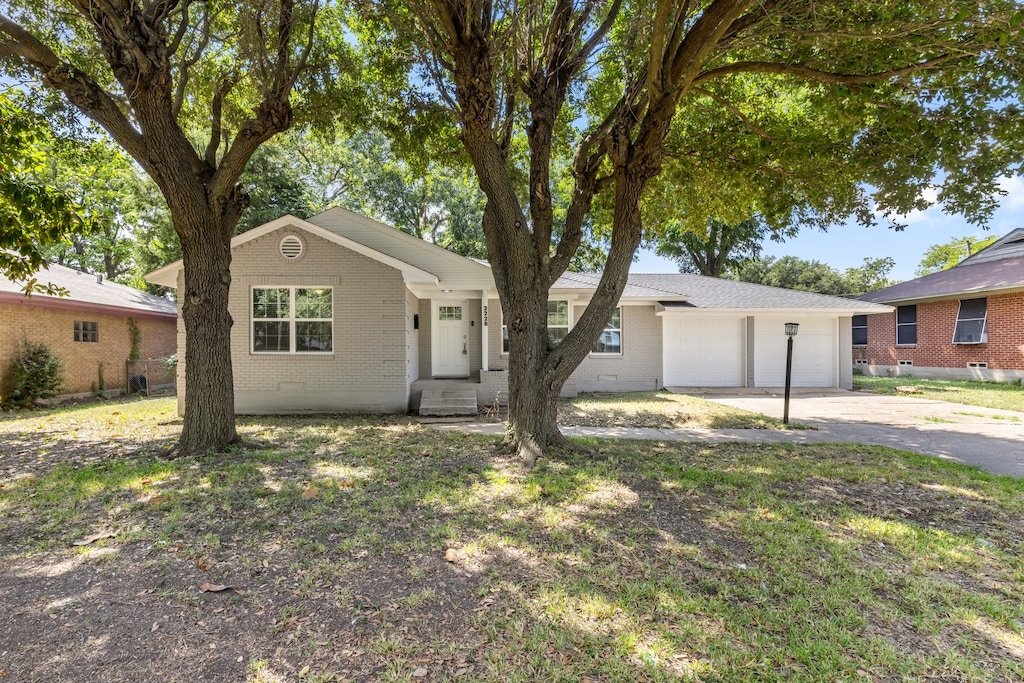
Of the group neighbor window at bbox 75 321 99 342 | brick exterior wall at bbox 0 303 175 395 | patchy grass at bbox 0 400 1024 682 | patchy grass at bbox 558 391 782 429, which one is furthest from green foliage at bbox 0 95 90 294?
patchy grass at bbox 558 391 782 429

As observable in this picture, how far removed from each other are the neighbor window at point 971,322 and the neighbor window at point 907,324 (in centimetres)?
172

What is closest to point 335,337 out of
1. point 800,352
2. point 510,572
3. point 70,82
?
point 70,82

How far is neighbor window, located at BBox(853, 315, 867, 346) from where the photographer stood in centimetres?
2123

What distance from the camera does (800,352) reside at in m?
15.3

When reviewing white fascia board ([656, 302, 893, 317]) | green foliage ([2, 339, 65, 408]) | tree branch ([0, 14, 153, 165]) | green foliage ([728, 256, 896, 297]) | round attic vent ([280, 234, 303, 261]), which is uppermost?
green foliage ([728, 256, 896, 297])

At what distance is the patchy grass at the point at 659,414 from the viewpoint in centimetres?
916

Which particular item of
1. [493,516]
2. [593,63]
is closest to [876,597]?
[493,516]

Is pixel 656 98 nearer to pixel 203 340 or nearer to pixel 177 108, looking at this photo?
pixel 203 340

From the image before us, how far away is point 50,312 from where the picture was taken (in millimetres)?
12820

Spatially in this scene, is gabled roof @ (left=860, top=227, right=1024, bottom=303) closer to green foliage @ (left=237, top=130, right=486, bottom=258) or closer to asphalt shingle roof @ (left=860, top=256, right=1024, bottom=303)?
asphalt shingle roof @ (left=860, top=256, right=1024, bottom=303)

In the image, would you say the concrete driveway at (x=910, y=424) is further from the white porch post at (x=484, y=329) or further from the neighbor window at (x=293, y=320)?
the neighbor window at (x=293, y=320)

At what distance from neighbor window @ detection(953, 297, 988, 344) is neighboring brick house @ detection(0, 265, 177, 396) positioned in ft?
90.0

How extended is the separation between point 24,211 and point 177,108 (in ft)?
10.1

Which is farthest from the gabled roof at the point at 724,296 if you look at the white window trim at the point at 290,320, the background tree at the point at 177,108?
the background tree at the point at 177,108
